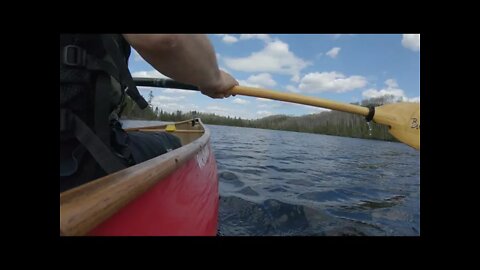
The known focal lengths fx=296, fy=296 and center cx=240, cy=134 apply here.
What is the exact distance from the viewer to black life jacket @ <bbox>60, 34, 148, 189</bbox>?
50.1 inches

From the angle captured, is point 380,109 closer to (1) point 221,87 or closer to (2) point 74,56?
(1) point 221,87

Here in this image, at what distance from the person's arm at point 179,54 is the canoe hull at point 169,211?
623 millimetres

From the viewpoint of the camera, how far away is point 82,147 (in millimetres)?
1359

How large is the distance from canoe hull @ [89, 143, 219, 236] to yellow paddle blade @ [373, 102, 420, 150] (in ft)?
7.28

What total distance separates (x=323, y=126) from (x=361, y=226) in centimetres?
6773

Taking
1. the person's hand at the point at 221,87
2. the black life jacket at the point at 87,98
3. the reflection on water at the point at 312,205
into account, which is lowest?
the reflection on water at the point at 312,205

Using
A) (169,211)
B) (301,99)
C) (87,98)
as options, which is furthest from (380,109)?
(87,98)

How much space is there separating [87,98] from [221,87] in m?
1.22

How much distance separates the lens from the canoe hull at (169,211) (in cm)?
121

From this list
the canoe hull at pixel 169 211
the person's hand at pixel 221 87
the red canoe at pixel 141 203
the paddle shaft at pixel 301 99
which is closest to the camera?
the red canoe at pixel 141 203

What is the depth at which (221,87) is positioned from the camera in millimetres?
2426

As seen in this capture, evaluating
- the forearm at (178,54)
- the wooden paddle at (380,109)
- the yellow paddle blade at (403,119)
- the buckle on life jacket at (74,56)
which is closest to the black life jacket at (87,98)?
the buckle on life jacket at (74,56)

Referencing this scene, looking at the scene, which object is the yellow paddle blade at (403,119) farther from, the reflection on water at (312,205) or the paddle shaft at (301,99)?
the reflection on water at (312,205)

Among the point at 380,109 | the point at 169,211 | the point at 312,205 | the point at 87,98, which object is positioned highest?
the point at 380,109
